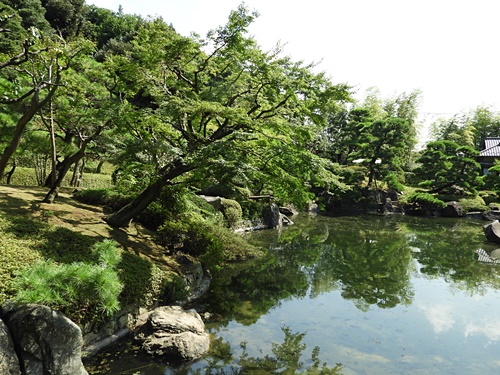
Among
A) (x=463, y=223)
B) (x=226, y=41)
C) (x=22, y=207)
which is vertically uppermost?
(x=226, y=41)

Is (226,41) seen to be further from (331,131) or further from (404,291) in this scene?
(331,131)

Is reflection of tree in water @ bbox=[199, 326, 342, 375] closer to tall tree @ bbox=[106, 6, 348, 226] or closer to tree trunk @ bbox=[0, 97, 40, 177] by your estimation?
tall tree @ bbox=[106, 6, 348, 226]

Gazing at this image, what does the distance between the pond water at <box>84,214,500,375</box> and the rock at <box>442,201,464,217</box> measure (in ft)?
41.2

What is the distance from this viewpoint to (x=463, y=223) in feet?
77.7

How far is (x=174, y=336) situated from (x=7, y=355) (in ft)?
7.70

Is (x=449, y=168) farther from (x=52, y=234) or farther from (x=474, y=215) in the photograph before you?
(x=52, y=234)

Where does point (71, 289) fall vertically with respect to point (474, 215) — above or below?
below

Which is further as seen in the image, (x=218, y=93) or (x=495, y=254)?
(x=495, y=254)

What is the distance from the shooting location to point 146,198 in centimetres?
877

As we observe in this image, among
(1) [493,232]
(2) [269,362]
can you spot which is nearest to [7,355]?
(2) [269,362]

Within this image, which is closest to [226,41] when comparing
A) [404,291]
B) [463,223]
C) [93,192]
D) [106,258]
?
[106,258]

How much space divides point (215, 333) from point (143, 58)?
632cm

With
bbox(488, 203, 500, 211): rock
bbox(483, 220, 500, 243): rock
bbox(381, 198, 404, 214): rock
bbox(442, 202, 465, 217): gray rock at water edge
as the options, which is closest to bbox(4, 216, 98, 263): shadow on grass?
bbox(483, 220, 500, 243): rock

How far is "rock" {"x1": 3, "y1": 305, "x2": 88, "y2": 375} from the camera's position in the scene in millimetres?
4191
